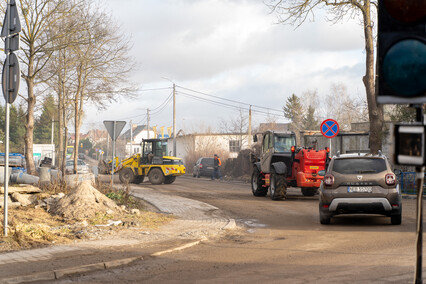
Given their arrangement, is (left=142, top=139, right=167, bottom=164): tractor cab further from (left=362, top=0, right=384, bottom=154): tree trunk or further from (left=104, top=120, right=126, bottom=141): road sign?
(left=362, top=0, right=384, bottom=154): tree trunk

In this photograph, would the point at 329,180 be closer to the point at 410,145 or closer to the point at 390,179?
the point at 390,179

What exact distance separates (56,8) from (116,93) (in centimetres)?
991

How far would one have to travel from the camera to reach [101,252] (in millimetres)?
9477

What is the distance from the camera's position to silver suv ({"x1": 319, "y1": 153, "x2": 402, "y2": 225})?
12844 millimetres

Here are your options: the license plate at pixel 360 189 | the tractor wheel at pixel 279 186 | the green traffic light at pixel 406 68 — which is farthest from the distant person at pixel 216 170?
the green traffic light at pixel 406 68

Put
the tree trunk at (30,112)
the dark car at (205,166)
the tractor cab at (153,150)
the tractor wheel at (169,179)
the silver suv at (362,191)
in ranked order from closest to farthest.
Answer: the silver suv at (362,191), the tree trunk at (30,112), the tractor cab at (153,150), the tractor wheel at (169,179), the dark car at (205,166)

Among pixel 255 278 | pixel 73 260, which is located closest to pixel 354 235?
pixel 255 278

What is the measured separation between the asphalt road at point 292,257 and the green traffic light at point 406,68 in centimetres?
383

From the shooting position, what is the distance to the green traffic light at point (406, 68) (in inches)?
147

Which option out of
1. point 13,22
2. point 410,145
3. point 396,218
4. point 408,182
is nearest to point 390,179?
point 396,218

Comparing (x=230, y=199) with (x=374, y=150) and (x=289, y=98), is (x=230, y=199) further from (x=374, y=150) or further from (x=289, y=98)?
(x=289, y=98)

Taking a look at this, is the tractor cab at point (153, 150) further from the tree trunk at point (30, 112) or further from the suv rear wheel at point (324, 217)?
the suv rear wheel at point (324, 217)

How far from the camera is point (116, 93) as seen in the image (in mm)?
33656

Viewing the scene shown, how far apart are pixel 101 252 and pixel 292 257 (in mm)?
3071
